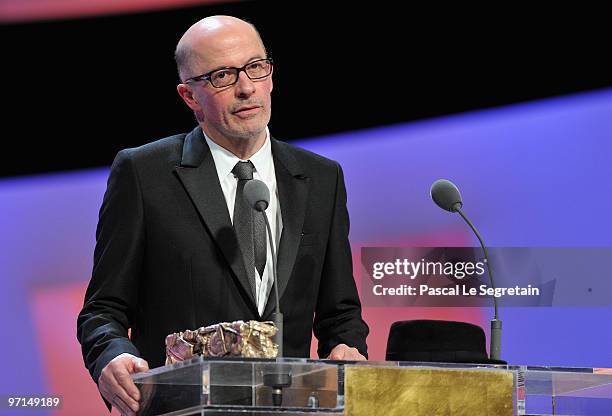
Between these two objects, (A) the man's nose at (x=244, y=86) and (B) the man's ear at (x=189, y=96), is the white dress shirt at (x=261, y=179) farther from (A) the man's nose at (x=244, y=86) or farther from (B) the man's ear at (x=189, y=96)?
(A) the man's nose at (x=244, y=86)

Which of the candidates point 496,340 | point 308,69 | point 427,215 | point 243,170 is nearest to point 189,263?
point 243,170

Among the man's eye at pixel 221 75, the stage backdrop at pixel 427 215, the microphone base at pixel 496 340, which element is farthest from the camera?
the stage backdrop at pixel 427 215

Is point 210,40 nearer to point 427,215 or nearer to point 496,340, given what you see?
point 496,340

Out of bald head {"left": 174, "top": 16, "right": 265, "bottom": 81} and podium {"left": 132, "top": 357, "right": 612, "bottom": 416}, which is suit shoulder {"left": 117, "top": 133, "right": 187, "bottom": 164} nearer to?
bald head {"left": 174, "top": 16, "right": 265, "bottom": 81}

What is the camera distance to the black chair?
404 centimetres

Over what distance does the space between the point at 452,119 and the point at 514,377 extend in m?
3.11

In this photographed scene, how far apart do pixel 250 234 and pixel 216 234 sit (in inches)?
4.4

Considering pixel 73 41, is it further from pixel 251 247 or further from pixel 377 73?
pixel 251 247

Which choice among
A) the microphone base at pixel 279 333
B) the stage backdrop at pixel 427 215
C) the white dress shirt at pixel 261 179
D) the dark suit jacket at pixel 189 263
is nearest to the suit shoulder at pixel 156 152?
the dark suit jacket at pixel 189 263

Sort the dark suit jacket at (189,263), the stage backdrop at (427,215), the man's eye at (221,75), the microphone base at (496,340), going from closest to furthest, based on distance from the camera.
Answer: the dark suit jacket at (189,263)
the man's eye at (221,75)
the microphone base at (496,340)
the stage backdrop at (427,215)

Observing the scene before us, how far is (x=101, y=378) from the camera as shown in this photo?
2.90 m

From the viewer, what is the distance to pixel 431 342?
4062 millimetres

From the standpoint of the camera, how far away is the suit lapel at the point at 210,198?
3.32 m

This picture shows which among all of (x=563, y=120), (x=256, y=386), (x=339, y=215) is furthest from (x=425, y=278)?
(x=256, y=386)
